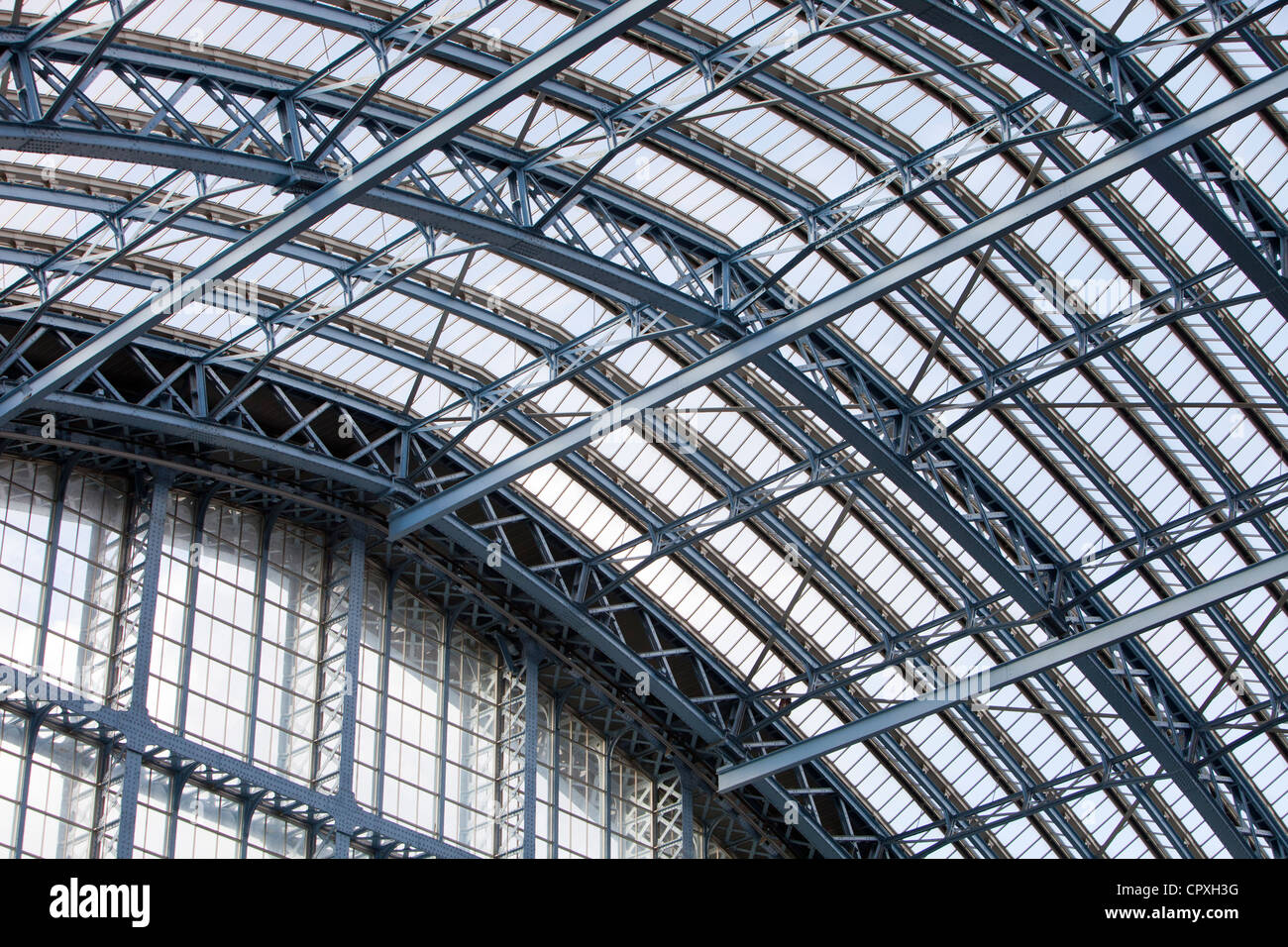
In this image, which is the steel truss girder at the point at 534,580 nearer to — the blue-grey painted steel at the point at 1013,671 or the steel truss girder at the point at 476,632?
the steel truss girder at the point at 476,632

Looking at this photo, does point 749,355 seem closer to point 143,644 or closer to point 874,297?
point 874,297

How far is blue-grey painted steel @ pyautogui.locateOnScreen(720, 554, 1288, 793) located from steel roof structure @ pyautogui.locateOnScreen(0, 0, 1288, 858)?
0.33 feet

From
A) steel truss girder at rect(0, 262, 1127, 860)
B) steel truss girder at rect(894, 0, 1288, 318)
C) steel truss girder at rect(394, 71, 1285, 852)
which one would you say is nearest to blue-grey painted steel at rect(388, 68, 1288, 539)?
steel truss girder at rect(394, 71, 1285, 852)

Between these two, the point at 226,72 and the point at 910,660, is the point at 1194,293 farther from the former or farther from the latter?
the point at 226,72

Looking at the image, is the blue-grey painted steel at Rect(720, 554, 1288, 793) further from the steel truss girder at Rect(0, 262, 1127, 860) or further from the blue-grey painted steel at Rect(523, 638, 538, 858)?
the blue-grey painted steel at Rect(523, 638, 538, 858)

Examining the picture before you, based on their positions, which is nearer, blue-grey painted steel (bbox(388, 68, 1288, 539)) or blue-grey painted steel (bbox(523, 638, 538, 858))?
blue-grey painted steel (bbox(388, 68, 1288, 539))

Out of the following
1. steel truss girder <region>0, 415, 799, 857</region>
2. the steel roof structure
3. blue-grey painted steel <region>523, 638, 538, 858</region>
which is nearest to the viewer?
the steel roof structure

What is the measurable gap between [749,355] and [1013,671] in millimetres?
9777

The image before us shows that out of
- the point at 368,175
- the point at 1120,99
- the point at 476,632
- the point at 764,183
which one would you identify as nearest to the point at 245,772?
the point at 476,632

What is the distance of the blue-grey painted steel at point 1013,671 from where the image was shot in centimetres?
3294

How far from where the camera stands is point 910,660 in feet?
128

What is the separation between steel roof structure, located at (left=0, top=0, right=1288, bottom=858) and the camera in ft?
86.0

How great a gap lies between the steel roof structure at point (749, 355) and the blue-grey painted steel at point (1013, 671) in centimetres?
10

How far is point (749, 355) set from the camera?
29156 millimetres
